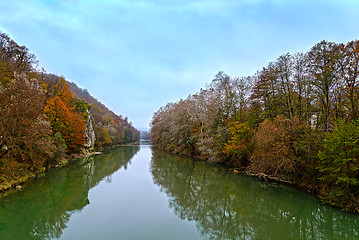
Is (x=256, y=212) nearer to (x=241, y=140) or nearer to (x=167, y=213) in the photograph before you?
(x=167, y=213)

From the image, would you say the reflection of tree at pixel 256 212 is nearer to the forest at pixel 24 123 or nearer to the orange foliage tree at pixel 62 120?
the forest at pixel 24 123

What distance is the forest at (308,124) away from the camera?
30.9ft

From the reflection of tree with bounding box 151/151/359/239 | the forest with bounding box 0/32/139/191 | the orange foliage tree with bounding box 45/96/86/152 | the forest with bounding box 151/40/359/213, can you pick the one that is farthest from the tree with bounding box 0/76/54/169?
the forest with bounding box 151/40/359/213

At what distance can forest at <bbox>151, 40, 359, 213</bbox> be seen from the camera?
9.42 m

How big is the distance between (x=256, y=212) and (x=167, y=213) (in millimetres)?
4708

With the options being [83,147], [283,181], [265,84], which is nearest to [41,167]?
[83,147]

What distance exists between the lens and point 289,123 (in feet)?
47.3

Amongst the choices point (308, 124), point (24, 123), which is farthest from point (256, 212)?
point (24, 123)

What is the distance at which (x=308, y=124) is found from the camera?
44.8ft

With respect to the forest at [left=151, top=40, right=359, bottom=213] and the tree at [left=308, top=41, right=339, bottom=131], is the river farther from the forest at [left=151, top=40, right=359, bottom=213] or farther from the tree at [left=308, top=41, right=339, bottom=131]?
the tree at [left=308, top=41, right=339, bottom=131]

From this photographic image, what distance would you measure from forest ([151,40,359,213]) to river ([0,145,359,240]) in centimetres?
131

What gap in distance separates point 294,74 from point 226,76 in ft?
36.2

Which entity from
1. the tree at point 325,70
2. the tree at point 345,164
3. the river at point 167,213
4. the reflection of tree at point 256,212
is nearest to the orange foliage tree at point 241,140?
the reflection of tree at point 256,212

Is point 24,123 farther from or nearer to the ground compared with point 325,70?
nearer to the ground
